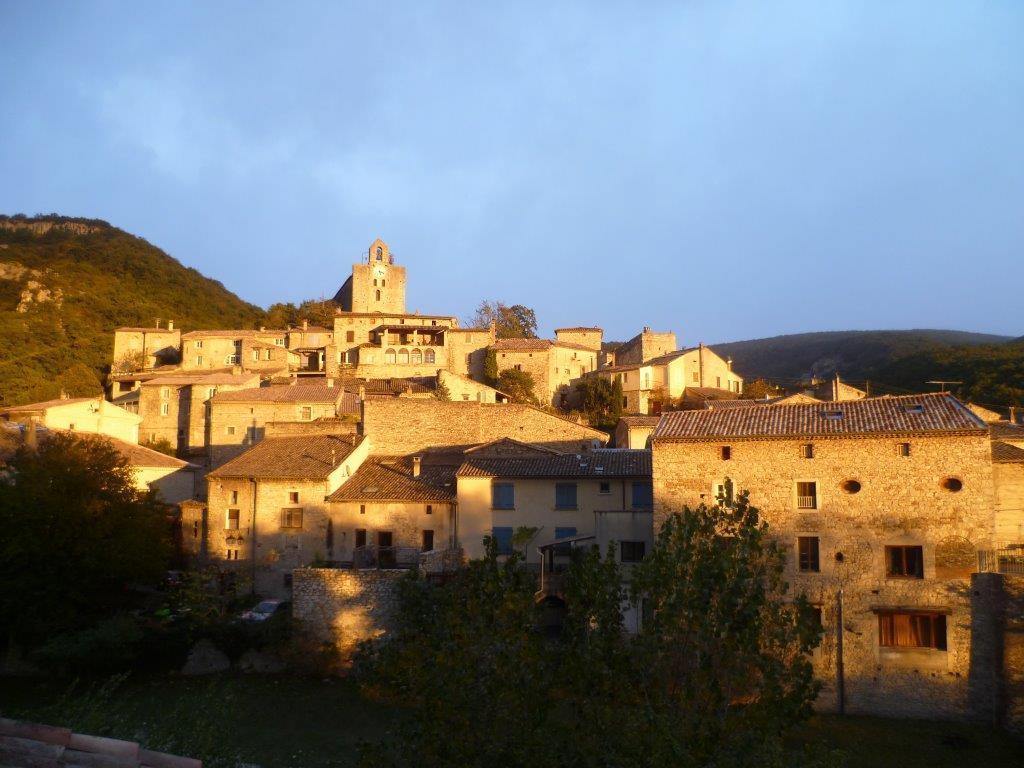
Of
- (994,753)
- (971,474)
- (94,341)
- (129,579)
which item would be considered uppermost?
(94,341)

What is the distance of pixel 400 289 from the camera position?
268ft

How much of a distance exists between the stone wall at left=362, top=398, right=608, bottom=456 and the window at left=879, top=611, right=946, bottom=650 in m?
17.7

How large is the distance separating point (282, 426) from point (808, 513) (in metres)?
25.3

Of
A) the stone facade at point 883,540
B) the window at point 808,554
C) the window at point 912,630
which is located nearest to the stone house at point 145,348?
the stone facade at point 883,540

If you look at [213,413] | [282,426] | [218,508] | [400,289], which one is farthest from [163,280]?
[218,508]

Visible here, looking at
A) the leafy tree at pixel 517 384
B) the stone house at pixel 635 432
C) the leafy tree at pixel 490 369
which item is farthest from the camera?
the leafy tree at pixel 490 369

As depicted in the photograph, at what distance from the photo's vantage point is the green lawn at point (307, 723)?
18.2 m

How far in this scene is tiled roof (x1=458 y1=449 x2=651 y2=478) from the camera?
28578mm

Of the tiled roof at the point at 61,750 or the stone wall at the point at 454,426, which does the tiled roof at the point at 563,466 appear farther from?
the tiled roof at the point at 61,750

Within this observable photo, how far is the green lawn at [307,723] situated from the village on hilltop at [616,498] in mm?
1313

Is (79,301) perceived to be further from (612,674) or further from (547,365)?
(612,674)

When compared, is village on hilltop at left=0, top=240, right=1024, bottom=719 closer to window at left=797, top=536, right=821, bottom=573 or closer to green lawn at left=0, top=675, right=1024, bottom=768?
window at left=797, top=536, right=821, bottom=573

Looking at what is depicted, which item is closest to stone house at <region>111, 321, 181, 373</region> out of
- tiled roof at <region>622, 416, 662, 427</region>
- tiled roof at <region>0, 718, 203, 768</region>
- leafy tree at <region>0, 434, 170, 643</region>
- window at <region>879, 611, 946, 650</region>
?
leafy tree at <region>0, 434, 170, 643</region>

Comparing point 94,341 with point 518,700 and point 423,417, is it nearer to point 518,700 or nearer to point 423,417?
point 423,417
